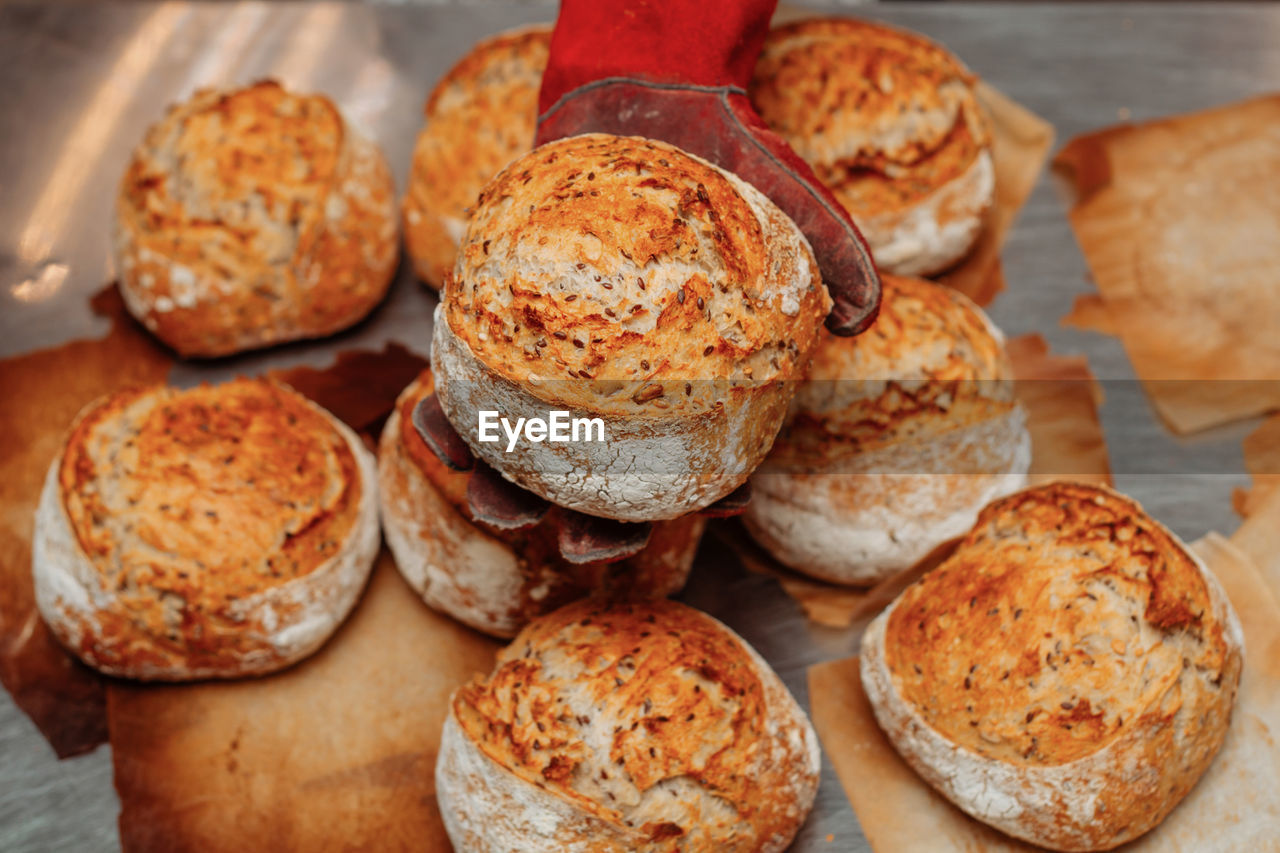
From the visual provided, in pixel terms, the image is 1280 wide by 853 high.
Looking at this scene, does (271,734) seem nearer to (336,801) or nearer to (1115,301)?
(336,801)

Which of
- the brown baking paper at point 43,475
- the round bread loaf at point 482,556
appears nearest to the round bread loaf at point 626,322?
the round bread loaf at point 482,556

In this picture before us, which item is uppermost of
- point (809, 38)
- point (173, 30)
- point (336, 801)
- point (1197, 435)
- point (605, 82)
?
point (605, 82)

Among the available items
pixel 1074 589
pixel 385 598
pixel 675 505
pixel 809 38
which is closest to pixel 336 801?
pixel 385 598

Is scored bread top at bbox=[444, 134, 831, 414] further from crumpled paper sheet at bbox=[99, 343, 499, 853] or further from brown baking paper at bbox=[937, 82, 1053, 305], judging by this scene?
brown baking paper at bbox=[937, 82, 1053, 305]

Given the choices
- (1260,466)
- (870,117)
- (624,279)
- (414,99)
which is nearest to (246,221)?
(414,99)

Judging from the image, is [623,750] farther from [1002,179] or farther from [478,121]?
[1002,179]

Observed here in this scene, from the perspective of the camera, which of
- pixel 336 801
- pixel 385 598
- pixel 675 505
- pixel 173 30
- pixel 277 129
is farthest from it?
pixel 173 30

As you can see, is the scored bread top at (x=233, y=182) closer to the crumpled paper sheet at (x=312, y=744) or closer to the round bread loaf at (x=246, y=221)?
the round bread loaf at (x=246, y=221)
